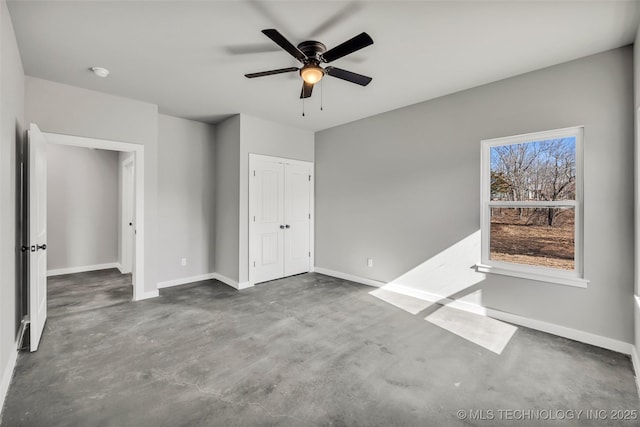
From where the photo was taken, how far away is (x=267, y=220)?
493cm

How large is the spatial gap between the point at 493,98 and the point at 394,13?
6.18ft

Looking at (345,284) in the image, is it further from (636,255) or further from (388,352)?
(636,255)

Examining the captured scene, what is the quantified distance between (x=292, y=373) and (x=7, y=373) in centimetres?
204

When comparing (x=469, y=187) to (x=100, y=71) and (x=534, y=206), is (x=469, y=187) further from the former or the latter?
(x=100, y=71)

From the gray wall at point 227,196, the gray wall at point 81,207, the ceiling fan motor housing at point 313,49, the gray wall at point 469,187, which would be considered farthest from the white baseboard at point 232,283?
the ceiling fan motor housing at point 313,49

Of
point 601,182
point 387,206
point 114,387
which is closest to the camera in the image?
point 114,387

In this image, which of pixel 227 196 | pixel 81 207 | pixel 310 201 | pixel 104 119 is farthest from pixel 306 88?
pixel 81 207

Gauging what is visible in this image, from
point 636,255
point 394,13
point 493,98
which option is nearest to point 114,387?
point 394,13

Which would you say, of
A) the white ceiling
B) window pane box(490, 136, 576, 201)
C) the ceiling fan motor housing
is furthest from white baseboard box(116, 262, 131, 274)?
window pane box(490, 136, 576, 201)

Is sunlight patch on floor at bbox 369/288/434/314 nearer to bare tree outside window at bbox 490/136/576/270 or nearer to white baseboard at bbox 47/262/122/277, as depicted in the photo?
bare tree outside window at bbox 490/136/576/270

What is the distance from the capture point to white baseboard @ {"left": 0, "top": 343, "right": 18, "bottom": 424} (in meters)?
1.93

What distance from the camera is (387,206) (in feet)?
14.6

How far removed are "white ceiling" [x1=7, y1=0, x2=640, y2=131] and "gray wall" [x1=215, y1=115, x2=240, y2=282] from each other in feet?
3.86

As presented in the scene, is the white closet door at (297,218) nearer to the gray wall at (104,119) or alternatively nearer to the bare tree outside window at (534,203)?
the gray wall at (104,119)
